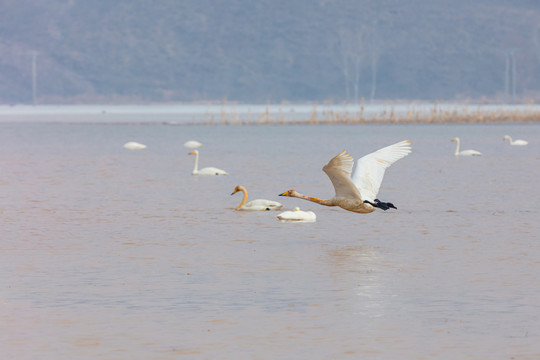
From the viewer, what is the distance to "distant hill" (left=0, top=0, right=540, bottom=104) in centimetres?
16138

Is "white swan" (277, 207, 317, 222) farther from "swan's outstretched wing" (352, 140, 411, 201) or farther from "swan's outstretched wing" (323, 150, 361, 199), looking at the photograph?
"swan's outstretched wing" (323, 150, 361, 199)

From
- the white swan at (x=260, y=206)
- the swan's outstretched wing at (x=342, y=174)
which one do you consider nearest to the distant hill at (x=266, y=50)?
the white swan at (x=260, y=206)

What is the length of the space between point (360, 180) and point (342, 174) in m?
0.90

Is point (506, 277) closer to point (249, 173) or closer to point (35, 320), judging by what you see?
point (35, 320)

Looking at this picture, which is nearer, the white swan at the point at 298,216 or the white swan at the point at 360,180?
the white swan at the point at 360,180

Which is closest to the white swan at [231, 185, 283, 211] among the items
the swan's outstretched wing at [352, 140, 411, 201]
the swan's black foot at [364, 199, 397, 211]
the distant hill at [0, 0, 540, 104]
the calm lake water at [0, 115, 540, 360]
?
the calm lake water at [0, 115, 540, 360]

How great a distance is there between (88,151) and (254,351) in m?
35.4

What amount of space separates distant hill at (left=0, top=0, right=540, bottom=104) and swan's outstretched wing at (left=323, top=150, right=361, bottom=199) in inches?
5416

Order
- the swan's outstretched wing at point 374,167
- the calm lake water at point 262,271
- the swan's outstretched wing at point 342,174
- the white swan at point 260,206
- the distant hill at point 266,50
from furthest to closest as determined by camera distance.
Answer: the distant hill at point 266,50 < the white swan at point 260,206 < the swan's outstretched wing at point 374,167 < the swan's outstretched wing at point 342,174 < the calm lake water at point 262,271

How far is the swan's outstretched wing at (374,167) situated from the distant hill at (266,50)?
5392 inches

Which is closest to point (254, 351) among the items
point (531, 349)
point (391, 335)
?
point (391, 335)

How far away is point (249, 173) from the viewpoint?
31.1 m

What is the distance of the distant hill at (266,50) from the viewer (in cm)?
16138

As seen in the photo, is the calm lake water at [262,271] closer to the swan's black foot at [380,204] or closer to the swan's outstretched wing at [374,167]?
the swan's black foot at [380,204]
